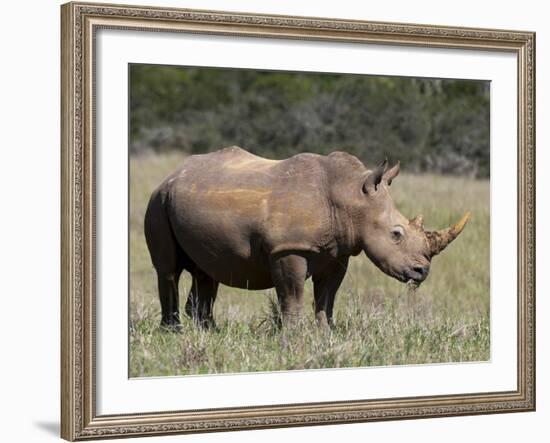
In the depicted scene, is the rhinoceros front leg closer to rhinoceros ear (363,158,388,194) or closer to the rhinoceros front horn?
rhinoceros ear (363,158,388,194)

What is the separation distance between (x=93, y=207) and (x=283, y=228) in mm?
1823

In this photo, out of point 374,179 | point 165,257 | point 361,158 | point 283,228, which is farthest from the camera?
point 361,158

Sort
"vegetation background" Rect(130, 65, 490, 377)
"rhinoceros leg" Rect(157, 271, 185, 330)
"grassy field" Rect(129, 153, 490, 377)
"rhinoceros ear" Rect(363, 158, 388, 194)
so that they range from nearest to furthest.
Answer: "grassy field" Rect(129, 153, 490, 377) < "vegetation background" Rect(130, 65, 490, 377) < "rhinoceros ear" Rect(363, 158, 388, 194) < "rhinoceros leg" Rect(157, 271, 185, 330)

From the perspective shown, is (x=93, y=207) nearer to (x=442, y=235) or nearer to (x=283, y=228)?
(x=283, y=228)

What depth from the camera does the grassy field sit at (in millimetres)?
10406

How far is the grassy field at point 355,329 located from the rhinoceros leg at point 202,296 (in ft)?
0.43

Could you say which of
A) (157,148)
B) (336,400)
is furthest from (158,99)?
(336,400)

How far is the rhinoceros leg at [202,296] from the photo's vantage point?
11.6 metres

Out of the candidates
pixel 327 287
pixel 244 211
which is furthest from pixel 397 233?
pixel 244 211

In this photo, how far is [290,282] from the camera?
10914 millimetres

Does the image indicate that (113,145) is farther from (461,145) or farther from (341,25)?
(461,145)

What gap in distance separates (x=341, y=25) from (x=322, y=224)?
1570mm

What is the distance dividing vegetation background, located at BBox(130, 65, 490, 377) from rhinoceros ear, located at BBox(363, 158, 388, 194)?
108 cm

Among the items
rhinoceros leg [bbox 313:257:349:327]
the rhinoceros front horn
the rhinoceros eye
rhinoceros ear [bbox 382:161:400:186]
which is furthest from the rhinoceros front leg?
the rhinoceros front horn
